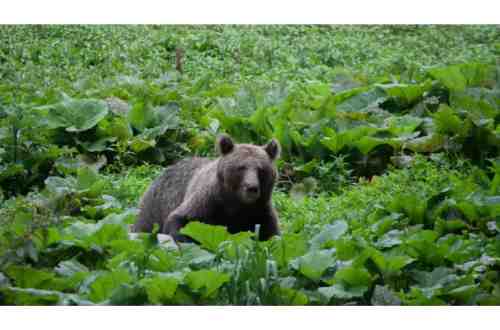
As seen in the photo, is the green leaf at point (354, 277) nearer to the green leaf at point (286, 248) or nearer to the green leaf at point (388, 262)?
the green leaf at point (388, 262)

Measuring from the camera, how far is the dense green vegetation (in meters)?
5.48

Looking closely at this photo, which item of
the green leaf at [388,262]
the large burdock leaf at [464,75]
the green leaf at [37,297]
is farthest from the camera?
the large burdock leaf at [464,75]

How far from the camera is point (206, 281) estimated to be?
17.3 feet

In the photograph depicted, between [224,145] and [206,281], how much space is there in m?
1.88

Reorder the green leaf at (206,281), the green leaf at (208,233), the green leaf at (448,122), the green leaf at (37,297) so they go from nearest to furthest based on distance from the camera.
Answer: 1. the green leaf at (37,297)
2. the green leaf at (206,281)
3. the green leaf at (208,233)
4. the green leaf at (448,122)

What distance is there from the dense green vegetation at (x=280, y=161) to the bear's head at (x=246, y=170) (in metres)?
0.45

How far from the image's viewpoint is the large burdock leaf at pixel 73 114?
8219 mm

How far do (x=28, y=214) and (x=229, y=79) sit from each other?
3.65m

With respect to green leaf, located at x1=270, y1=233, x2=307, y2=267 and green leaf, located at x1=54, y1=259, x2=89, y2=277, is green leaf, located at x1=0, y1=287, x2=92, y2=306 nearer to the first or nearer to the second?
green leaf, located at x1=54, y1=259, x2=89, y2=277

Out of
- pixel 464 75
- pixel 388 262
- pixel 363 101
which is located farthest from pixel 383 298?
pixel 464 75

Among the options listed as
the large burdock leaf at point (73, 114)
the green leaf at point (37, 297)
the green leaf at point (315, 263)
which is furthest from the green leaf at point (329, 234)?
the large burdock leaf at point (73, 114)

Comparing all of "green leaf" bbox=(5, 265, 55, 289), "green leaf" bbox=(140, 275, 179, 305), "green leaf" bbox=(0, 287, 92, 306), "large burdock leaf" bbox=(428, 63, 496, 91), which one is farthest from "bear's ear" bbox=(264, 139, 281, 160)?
"large burdock leaf" bbox=(428, 63, 496, 91)

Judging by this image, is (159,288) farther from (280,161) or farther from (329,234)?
(280,161)

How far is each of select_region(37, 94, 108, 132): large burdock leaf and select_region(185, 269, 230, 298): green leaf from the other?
3.22m
